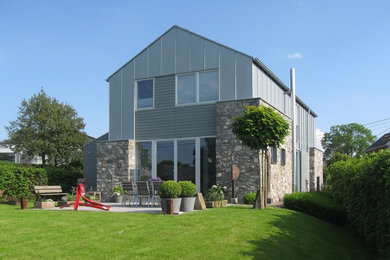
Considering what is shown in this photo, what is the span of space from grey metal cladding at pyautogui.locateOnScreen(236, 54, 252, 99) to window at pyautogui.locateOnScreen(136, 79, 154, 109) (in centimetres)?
402

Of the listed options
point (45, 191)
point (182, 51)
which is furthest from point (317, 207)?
point (45, 191)

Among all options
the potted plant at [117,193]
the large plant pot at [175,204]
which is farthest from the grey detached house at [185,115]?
the large plant pot at [175,204]

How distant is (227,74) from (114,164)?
6.37m

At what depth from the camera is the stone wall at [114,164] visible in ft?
52.6

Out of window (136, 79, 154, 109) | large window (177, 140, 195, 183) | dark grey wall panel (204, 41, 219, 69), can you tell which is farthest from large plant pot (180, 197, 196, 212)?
window (136, 79, 154, 109)

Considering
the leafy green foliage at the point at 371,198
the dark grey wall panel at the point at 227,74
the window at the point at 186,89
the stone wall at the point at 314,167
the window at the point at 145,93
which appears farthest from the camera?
the stone wall at the point at 314,167

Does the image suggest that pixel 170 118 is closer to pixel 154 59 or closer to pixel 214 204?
pixel 154 59

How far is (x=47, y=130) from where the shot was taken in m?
24.2

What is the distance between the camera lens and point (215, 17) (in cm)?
1201

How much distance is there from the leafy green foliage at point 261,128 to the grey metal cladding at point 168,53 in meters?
6.12

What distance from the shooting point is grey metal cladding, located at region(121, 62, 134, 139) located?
650 inches

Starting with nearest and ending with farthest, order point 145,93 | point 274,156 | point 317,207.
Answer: point 317,207, point 274,156, point 145,93

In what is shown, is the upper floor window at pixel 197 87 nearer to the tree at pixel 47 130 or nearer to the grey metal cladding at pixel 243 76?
the grey metal cladding at pixel 243 76

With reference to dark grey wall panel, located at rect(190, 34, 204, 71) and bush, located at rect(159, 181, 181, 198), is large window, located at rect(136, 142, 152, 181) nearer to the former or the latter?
dark grey wall panel, located at rect(190, 34, 204, 71)
